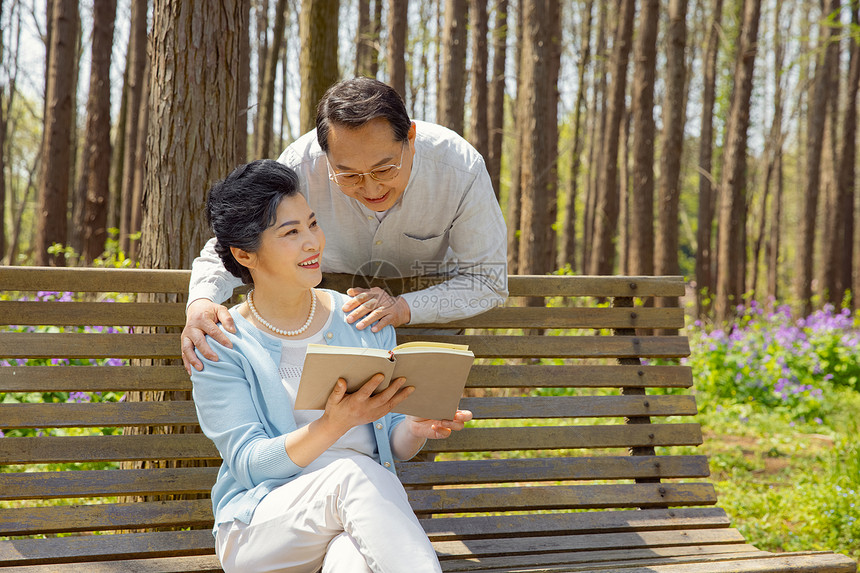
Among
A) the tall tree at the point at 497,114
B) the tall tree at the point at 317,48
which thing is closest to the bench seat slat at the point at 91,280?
the tall tree at the point at 317,48

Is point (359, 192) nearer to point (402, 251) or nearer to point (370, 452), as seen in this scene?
point (402, 251)

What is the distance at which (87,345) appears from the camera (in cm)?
271

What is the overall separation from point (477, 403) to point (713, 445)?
3612 millimetres

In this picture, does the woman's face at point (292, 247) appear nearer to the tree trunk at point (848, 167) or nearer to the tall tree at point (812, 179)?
the tall tree at point (812, 179)

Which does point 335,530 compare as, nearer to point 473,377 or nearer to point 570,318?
point 473,377

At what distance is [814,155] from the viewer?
1412cm

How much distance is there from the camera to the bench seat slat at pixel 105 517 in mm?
2527

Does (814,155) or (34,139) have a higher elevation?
(34,139)

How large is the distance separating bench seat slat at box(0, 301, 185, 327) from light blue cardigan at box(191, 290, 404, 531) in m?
0.63

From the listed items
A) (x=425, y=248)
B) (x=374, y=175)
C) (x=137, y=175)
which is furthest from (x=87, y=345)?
(x=137, y=175)

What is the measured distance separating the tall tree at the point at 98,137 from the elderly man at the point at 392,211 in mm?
9165

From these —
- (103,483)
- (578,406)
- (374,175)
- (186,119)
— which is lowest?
(103,483)

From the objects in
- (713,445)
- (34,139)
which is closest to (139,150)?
(713,445)

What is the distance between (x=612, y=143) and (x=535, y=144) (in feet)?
16.4
